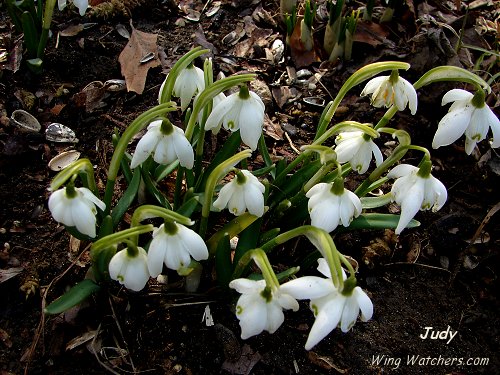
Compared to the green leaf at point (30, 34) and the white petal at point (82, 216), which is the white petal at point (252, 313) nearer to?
the white petal at point (82, 216)

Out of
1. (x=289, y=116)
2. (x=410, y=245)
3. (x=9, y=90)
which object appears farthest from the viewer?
(x=289, y=116)

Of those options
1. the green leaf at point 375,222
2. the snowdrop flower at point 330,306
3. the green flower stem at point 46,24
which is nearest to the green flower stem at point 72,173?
the snowdrop flower at point 330,306

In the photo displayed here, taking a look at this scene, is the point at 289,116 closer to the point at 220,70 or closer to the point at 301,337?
the point at 220,70

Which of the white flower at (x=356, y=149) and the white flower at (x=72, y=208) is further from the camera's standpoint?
the white flower at (x=356, y=149)

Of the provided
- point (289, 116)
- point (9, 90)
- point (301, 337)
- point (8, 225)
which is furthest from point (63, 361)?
point (289, 116)

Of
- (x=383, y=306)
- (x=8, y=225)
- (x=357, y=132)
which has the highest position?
(x=357, y=132)

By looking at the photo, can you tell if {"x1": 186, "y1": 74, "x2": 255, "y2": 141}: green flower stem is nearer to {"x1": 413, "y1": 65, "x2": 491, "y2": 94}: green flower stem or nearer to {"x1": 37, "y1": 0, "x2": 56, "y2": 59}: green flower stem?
{"x1": 413, "y1": 65, "x2": 491, "y2": 94}: green flower stem

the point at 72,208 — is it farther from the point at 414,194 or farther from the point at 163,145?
the point at 414,194
